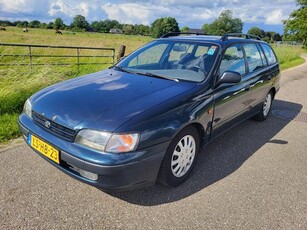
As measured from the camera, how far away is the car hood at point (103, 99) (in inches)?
92.7

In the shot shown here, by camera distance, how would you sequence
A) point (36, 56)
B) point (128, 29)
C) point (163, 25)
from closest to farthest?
point (36, 56) < point (163, 25) < point (128, 29)

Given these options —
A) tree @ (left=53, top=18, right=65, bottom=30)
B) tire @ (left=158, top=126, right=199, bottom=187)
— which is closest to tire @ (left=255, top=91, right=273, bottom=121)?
tire @ (left=158, top=126, right=199, bottom=187)

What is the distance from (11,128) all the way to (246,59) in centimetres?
379

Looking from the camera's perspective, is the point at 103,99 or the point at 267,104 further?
the point at 267,104

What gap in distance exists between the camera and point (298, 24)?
147 feet

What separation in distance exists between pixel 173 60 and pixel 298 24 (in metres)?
50.2

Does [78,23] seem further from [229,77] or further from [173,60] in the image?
[229,77]

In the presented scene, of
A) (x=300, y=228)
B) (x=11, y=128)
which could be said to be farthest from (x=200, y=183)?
(x=11, y=128)

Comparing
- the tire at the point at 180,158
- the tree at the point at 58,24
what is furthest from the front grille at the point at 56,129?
the tree at the point at 58,24

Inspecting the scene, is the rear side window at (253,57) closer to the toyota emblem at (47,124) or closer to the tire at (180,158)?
the tire at (180,158)

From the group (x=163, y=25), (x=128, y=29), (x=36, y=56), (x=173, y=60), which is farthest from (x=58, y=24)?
(x=173, y=60)

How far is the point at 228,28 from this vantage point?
90.2m

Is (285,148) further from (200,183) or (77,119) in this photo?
(77,119)

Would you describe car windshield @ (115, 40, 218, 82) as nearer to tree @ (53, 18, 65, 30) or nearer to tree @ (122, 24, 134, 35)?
tree @ (53, 18, 65, 30)
